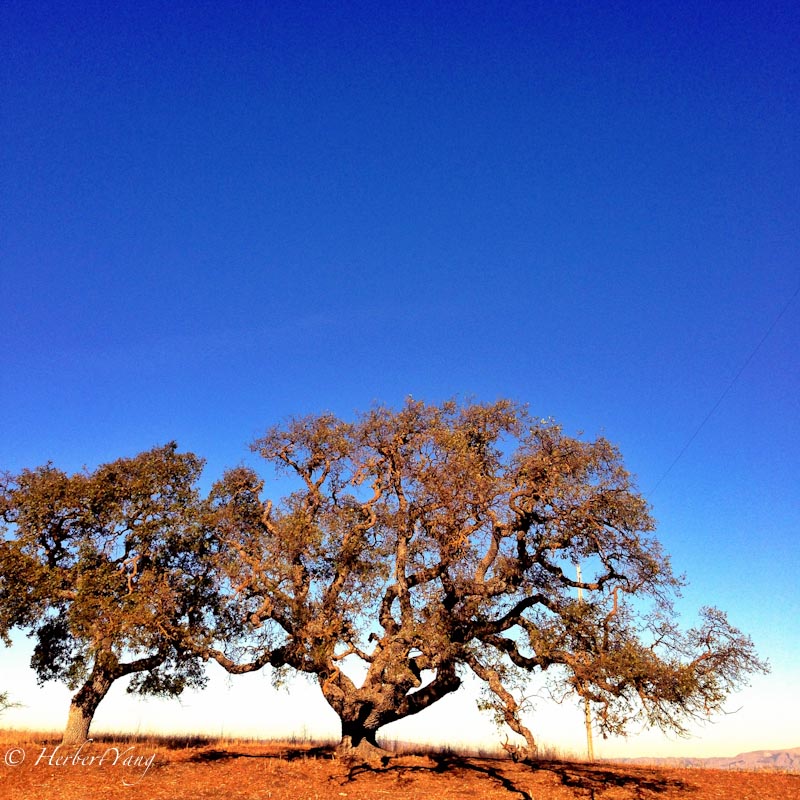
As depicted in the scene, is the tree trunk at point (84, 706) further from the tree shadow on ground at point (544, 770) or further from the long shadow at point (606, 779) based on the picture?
the long shadow at point (606, 779)

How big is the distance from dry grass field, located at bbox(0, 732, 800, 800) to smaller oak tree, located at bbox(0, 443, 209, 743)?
2.72 meters

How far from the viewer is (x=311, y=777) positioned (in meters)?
20.9

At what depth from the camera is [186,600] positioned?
81.7ft

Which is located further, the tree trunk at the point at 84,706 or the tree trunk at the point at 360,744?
the tree trunk at the point at 84,706

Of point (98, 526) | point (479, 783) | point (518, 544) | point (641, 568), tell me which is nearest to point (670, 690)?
point (641, 568)

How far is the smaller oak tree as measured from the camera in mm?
23844

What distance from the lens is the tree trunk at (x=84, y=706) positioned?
24734 millimetres

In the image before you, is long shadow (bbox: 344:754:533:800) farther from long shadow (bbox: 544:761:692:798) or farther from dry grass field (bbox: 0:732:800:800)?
long shadow (bbox: 544:761:692:798)

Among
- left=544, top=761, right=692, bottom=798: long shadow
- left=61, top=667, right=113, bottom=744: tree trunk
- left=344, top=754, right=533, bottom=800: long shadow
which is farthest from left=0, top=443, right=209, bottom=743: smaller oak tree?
left=544, top=761, right=692, bottom=798: long shadow

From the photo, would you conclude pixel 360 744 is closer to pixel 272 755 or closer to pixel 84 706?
pixel 272 755

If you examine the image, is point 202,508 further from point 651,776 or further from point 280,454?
point 651,776

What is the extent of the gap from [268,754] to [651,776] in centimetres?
1505

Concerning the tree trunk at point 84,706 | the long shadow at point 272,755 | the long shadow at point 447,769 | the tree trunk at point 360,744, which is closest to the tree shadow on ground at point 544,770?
the long shadow at point 447,769

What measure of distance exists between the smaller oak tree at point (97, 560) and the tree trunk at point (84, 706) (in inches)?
1.5
